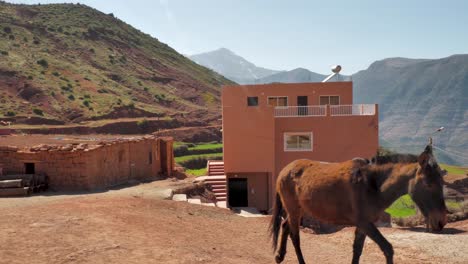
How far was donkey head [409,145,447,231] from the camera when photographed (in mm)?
5289

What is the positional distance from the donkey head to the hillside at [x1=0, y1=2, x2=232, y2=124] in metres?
50.8

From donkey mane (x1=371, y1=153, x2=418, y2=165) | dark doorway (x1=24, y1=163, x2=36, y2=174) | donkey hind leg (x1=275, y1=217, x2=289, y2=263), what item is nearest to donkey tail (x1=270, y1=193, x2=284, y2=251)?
donkey hind leg (x1=275, y1=217, x2=289, y2=263)

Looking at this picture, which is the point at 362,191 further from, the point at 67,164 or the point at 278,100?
the point at 278,100

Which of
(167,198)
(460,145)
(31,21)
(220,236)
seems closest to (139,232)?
(220,236)

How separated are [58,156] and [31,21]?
79.5m

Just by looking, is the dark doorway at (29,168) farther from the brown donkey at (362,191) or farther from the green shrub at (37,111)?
the green shrub at (37,111)

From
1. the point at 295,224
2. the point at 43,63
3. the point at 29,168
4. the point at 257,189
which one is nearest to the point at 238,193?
the point at 257,189

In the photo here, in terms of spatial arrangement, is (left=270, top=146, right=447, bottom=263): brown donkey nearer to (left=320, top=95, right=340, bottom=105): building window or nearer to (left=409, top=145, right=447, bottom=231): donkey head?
(left=409, top=145, right=447, bottom=231): donkey head

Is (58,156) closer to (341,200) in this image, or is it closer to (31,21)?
(341,200)

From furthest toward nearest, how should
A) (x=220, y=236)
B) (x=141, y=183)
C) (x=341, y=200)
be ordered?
1. (x=141, y=183)
2. (x=220, y=236)
3. (x=341, y=200)

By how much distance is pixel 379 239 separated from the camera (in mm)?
5949

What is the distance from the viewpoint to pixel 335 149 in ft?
81.3

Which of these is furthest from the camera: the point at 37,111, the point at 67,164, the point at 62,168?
the point at 37,111

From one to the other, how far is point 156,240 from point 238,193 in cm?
1657
